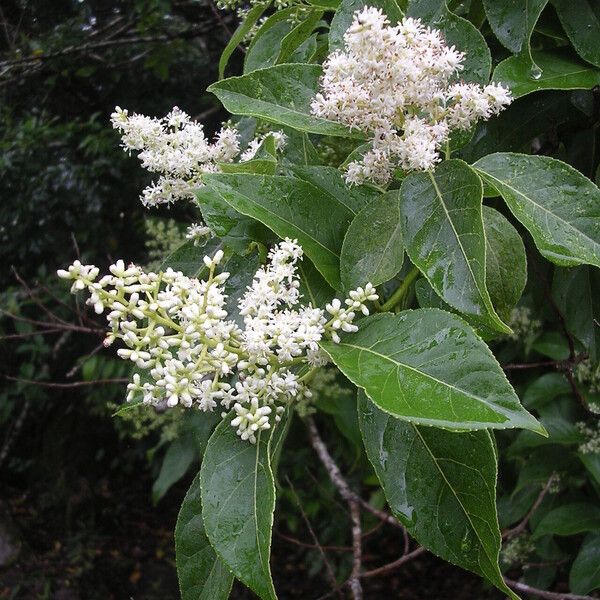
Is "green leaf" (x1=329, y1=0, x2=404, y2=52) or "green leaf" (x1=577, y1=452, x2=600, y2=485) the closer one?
"green leaf" (x1=329, y1=0, x2=404, y2=52)

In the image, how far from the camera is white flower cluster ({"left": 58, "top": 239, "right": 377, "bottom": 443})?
798 mm

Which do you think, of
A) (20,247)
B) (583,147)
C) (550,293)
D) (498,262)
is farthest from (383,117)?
(20,247)

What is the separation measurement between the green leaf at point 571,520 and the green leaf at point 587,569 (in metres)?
0.04

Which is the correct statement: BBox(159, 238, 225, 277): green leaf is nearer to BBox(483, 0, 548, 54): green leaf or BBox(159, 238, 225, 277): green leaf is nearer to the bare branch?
BBox(483, 0, 548, 54): green leaf

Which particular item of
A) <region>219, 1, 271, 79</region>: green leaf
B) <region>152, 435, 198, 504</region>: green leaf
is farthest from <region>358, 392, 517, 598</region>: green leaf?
<region>152, 435, 198, 504</region>: green leaf

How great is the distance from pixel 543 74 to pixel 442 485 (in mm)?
566

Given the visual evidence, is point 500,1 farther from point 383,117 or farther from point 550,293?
point 550,293

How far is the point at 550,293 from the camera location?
1.39m

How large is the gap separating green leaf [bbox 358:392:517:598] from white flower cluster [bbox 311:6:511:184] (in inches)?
11.8

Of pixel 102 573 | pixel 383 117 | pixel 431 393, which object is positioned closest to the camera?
pixel 431 393

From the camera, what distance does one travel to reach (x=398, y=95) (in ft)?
2.68

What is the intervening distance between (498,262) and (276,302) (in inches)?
11.2

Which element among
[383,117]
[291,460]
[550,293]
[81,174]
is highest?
[383,117]

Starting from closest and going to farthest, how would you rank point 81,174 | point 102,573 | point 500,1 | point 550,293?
1. point 500,1
2. point 550,293
3. point 81,174
4. point 102,573
